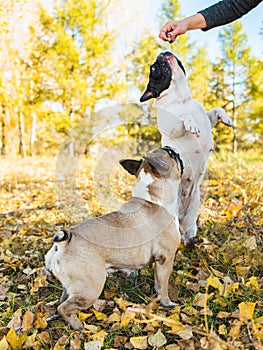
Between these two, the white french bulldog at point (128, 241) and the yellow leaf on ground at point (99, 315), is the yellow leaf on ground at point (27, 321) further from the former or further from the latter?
the yellow leaf on ground at point (99, 315)

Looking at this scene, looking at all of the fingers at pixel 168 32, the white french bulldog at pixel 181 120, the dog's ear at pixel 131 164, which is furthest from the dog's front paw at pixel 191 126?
the fingers at pixel 168 32

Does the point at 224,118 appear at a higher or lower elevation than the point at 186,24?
lower

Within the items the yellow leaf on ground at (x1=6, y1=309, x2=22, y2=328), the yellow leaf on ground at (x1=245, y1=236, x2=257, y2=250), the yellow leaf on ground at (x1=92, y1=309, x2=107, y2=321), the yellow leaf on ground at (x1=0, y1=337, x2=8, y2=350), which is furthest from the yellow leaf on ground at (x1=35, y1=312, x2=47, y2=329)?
→ the yellow leaf on ground at (x1=245, y1=236, x2=257, y2=250)

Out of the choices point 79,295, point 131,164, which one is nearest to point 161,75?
point 131,164

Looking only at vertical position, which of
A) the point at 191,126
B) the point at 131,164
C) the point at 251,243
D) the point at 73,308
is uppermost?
the point at 191,126

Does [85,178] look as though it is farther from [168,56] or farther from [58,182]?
[168,56]

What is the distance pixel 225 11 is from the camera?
3.31 metres

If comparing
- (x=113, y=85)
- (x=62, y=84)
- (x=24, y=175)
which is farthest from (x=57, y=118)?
(x=24, y=175)

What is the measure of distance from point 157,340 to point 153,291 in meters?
0.71

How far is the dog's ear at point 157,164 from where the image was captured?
2807 millimetres

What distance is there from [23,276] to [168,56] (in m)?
2.43

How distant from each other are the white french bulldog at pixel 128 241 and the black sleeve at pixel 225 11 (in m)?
1.27

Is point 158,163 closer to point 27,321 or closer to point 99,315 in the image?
point 99,315

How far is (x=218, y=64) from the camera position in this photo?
20.7 m
